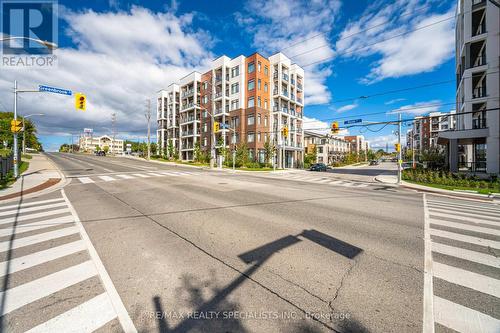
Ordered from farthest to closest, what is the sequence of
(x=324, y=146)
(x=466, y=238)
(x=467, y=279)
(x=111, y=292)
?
1. (x=324, y=146)
2. (x=466, y=238)
3. (x=467, y=279)
4. (x=111, y=292)

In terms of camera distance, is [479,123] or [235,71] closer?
[479,123]

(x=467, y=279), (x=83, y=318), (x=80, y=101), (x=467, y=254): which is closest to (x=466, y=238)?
(x=467, y=254)

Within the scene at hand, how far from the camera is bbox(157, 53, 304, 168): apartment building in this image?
4088 cm

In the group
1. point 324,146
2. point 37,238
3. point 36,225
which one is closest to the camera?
point 37,238

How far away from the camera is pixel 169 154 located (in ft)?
181

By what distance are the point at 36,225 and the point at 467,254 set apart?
1089cm

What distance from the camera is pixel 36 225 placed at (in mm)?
6070

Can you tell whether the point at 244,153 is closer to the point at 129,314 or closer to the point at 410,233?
the point at 410,233

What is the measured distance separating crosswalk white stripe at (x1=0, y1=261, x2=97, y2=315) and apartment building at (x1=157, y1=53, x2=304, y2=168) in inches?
1300

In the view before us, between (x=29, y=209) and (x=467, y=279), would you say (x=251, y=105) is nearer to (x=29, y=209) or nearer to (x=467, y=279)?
(x=29, y=209)

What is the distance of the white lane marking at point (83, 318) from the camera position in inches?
94.5

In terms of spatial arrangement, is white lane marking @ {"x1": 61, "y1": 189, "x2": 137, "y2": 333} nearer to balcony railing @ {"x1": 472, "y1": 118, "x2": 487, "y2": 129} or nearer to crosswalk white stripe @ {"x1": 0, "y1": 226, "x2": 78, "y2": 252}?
crosswalk white stripe @ {"x1": 0, "y1": 226, "x2": 78, "y2": 252}

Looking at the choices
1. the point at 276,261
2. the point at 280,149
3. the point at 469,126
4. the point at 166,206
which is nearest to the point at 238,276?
the point at 276,261

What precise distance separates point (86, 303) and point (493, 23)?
36482mm
